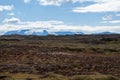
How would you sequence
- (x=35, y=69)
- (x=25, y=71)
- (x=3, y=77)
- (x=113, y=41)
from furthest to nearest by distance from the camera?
(x=113, y=41)
(x=35, y=69)
(x=25, y=71)
(x=3, y=77)

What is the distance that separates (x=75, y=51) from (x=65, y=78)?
6435 centimetres

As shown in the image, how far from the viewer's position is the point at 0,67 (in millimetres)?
61844

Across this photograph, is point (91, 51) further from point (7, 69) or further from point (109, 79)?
point (109, 79)

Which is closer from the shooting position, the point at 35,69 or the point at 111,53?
the point at 35,69

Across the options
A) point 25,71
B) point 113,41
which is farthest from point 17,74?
point 113,41

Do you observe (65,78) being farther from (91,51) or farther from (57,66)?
(91,51)

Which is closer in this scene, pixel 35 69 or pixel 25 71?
pixel 25 71

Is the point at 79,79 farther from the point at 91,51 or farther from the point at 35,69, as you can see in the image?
the point at 91,51

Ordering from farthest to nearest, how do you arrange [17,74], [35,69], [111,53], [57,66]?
[111,53] → [57,66] → [35,69] → [17,74]

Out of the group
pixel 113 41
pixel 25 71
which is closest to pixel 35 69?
pixel 25 71

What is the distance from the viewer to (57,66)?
65.4m

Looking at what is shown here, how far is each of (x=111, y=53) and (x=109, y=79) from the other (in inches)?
2476

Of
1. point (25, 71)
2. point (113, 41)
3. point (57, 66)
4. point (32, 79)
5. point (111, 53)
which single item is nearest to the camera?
point (32, 79)

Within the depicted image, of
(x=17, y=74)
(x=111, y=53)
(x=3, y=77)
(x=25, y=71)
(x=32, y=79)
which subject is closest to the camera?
(x=32, y=79)
